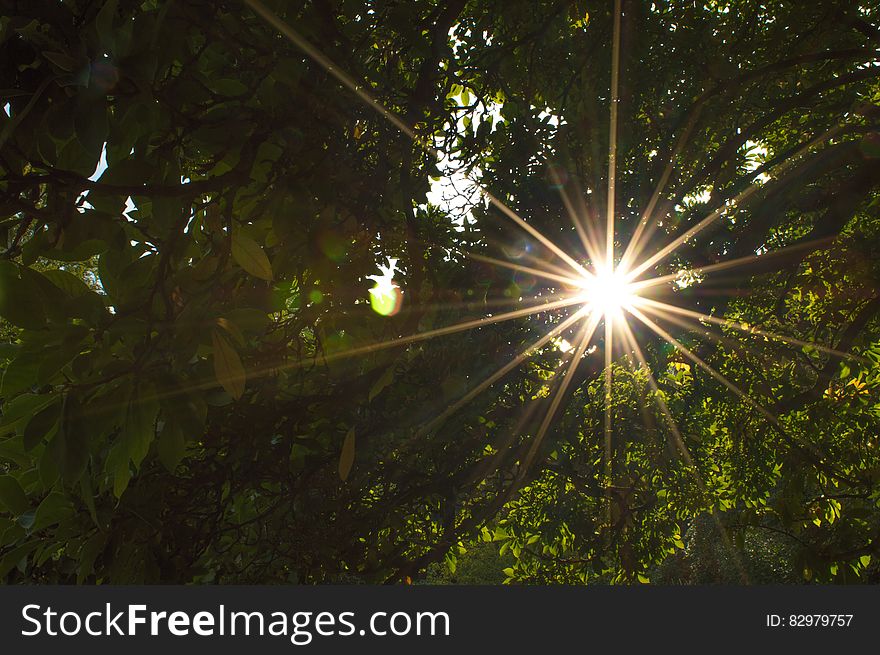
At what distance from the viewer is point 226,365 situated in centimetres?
153

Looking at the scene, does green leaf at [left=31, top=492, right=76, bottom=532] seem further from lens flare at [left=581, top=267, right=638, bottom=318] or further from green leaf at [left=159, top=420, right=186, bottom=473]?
lens flare at [left=581, top=267, right=638, bottom=318]

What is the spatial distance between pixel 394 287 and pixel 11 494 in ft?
4.69

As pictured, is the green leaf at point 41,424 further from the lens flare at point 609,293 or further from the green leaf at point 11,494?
the lens flare at point 609,293

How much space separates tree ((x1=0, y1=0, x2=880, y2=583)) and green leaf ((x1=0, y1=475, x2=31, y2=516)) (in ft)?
0.18

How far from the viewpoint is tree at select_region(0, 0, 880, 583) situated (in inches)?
60.1

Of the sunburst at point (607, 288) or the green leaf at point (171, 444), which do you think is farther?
the sunburst at point (607, 288)

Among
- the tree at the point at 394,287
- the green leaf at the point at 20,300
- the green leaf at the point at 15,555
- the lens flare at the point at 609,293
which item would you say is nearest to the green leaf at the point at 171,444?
the tree at the point at 394,287

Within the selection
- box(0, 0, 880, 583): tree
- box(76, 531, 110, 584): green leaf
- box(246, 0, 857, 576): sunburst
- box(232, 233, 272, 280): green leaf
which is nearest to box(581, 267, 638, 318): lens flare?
box(246, 0, 857, 576): sunburst

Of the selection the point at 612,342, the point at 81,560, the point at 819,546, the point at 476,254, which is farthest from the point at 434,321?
the point at 819,546

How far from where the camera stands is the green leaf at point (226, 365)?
1520mm

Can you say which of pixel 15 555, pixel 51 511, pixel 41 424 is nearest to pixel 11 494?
pixel 51 511

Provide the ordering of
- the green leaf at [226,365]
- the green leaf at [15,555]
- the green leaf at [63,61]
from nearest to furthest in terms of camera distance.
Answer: the green leaf at [63,61] < the green leaf at [226,365] < the green leaf at [15,555]

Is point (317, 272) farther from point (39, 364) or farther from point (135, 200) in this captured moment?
point (39, 364)

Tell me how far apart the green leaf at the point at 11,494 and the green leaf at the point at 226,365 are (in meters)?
0.87
